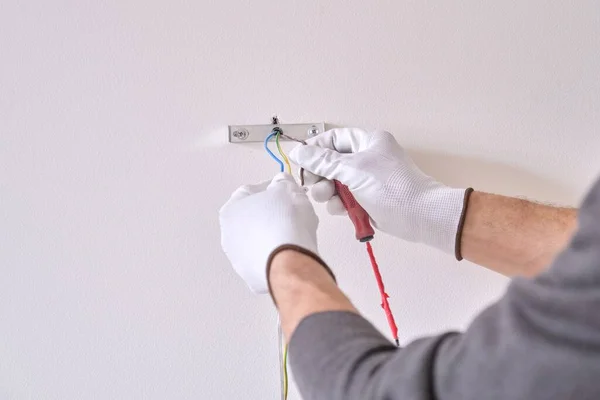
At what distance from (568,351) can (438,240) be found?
0.48 meters

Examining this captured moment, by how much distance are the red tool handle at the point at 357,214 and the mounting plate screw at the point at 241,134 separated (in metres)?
0.17

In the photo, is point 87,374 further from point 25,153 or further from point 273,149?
point 273,149

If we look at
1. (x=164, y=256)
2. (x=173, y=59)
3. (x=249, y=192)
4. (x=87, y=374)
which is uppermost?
(x=173, y=59)

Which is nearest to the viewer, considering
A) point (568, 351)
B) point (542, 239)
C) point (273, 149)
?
point (568, 351)

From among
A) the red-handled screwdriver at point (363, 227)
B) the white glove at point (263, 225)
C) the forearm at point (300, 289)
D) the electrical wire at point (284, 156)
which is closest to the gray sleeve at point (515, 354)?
the forearm at point (300, 289)

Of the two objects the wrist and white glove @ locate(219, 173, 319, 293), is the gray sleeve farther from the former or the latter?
the wrist

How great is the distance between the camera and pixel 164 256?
0.84 m

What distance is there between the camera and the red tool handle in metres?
0.79

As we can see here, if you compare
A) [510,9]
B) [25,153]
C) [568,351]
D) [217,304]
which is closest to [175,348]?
[217,304]

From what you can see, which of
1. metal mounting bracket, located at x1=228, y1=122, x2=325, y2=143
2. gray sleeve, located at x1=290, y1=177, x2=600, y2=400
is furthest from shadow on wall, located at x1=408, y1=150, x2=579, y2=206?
gray sleeve, located at x1=290, y1=177, x2=600, y2=400

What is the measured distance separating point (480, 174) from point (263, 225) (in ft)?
1.44

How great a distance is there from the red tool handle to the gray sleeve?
34cm

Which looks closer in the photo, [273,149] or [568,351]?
[568,351]

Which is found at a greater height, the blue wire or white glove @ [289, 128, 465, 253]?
the blue wire
